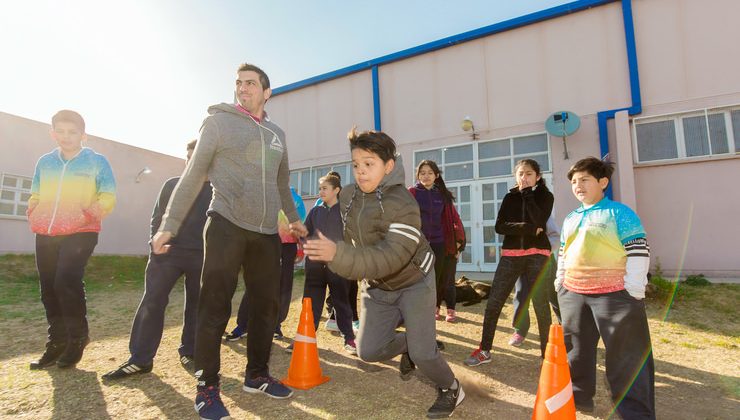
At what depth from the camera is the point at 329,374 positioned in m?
3.54

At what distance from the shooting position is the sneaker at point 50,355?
11.4 ft

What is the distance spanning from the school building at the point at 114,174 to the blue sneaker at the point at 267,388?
44.0 feet

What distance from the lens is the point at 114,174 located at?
1337 cm

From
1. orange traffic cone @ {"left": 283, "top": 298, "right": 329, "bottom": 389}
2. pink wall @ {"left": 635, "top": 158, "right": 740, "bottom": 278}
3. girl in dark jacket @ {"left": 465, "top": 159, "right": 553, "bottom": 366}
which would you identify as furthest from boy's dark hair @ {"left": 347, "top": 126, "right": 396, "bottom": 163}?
pink wall @ {"left": 635, "top": 158, "right": 740, "bottom": 278}

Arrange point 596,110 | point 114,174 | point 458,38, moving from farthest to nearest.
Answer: point 114,174, point 458,38, point 596,110

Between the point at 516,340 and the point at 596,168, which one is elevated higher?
the point at 596,168

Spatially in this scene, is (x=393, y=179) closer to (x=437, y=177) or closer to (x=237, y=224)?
(x=237, y=224)

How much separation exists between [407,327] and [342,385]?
3.52ft

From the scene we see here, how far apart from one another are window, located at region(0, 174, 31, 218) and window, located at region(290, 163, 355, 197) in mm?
8772

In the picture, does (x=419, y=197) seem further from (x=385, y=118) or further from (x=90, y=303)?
(x=385, y=118)

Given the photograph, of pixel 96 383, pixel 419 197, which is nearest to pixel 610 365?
pixel 419 197

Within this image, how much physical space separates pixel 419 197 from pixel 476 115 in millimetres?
7458

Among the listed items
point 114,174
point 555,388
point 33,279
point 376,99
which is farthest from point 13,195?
point 555,388

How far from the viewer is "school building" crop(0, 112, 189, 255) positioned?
12.2 metres
